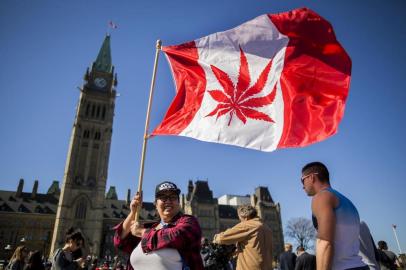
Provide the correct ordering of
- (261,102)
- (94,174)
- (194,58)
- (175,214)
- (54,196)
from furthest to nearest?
(54,196) < (94,174) < (194,58) < (261,102) < (175,214)

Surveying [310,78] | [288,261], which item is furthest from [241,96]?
[288,261]

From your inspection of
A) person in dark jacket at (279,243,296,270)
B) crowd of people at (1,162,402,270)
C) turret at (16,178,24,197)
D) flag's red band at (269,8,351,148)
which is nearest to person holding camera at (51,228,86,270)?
crowd of people at (1,162,402,270)

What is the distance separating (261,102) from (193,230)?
3574 mm

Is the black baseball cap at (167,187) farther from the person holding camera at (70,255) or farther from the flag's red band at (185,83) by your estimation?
the person holding camera at (70,255)

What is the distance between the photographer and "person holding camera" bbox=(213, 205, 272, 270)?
4098mm

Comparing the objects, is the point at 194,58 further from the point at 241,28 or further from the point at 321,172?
the point at 321,172

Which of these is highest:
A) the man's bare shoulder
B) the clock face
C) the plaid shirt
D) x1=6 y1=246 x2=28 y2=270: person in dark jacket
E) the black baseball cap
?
the clock face

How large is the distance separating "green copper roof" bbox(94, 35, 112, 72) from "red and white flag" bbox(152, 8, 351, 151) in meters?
73.3

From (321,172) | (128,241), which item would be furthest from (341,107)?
(128,241)

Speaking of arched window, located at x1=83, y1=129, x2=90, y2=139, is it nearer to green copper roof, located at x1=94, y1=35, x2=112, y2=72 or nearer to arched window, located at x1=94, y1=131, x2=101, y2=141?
arched window, located at x1=94, y1=131, x2=101, y2=141

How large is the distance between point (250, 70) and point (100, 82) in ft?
235

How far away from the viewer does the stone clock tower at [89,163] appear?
55.1 metres

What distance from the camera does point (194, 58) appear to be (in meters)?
5.88

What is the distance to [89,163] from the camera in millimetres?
60562
